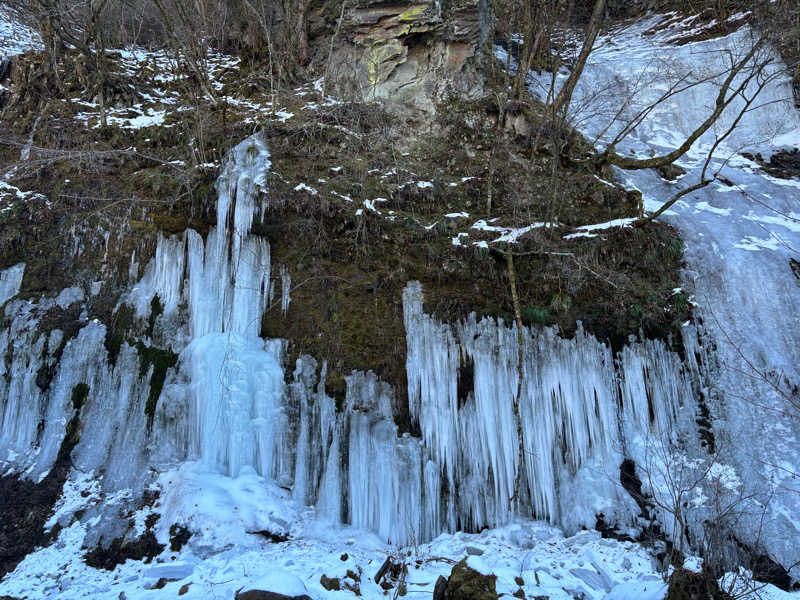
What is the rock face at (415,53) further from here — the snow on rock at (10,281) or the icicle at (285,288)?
the snow on rock at (10,281)

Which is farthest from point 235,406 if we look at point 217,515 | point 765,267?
point 765,267

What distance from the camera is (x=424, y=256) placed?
7.54 m

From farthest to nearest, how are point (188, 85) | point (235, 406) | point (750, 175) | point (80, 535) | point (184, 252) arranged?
point (188, 85) < point (750, 175) < point (184, 252) < point (235, 406) < point (80, 535)

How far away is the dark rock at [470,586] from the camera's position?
12.7 feet

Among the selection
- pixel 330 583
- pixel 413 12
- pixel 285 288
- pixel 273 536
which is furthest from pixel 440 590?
pixel 413 12

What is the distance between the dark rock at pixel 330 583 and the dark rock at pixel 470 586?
125cm

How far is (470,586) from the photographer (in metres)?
3.92

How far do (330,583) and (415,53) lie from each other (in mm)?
10378

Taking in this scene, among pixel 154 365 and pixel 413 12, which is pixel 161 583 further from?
pixel 413 12

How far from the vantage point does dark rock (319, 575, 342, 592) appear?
15.0 feet

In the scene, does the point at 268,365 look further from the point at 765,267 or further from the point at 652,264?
the point at 765,267

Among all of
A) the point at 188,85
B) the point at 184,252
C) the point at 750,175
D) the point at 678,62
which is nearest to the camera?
the point at 184,252

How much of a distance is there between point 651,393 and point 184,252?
7.47 meters

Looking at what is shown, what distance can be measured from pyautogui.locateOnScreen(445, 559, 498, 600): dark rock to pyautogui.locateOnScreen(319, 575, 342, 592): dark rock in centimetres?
125
